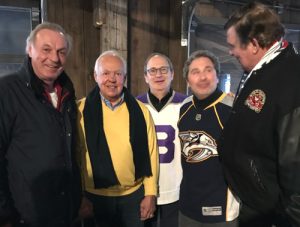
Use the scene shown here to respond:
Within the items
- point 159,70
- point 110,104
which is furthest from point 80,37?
point 110,104

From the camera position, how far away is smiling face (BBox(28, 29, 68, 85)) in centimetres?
153

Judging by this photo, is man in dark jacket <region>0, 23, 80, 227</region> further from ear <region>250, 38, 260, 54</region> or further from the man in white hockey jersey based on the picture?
ear <region>250, 38, 260, 54</region>

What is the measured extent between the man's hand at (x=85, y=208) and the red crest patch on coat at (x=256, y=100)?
1085 mm

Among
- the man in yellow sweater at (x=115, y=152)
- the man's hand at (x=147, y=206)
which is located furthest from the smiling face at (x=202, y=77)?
the man's hand at (x=147, y=206)

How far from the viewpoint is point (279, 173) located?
1225 mm

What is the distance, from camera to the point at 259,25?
1.37m

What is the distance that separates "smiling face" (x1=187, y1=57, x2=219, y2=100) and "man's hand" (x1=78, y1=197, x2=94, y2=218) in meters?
0.91

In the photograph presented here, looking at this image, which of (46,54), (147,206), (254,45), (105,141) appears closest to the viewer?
(254,45)

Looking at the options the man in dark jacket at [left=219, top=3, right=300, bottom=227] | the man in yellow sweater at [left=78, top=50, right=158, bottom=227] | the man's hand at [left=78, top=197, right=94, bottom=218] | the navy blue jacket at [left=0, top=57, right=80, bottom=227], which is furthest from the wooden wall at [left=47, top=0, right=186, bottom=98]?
the man in dark jacket at [left=219, top=3, right=300, bottom=227]

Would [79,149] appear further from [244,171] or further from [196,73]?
[244,171]

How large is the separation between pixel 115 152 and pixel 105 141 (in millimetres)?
89

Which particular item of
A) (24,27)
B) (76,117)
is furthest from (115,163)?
(24,27)

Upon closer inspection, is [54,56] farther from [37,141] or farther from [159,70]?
[159,70]

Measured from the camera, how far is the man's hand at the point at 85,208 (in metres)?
1.84
